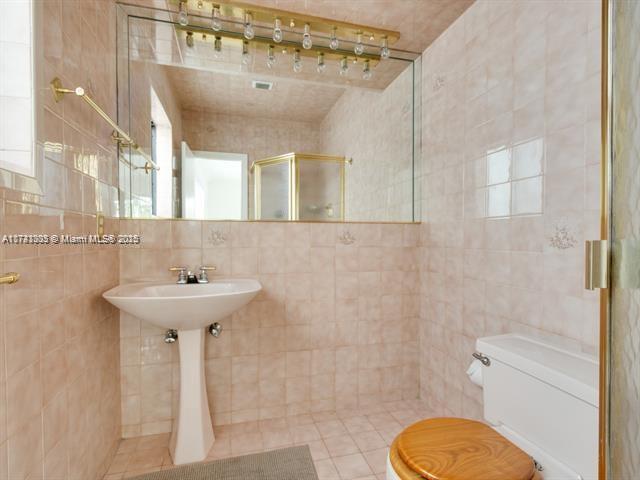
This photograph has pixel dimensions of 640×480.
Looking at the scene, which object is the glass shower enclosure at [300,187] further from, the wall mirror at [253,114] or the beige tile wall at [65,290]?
the beige tile wall at [65,290]

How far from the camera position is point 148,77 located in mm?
1813

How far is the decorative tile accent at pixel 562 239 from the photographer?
3.95 ft

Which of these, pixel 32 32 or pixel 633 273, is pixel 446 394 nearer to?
pixel 633 273

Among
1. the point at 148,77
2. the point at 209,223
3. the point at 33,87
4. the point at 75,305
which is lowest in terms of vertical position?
the point at 75,305

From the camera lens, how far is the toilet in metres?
0.90

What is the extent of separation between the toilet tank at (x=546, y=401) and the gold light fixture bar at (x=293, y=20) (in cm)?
179

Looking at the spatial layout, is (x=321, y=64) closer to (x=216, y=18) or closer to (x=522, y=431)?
(x=216, y=18)

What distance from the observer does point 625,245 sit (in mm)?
469

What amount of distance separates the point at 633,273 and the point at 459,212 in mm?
1385

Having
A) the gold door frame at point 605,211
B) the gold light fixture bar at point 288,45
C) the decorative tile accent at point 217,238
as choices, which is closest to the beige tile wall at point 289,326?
the decorative tile accent at point 217,238

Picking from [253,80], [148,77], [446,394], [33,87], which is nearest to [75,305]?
[33,87]

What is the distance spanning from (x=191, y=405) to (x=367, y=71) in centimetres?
219

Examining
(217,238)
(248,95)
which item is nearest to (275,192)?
(217,238)

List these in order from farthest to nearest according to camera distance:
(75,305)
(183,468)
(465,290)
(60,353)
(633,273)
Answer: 1. (465,290)
2. (183,468)
3. (75,305)
4. (60,353)
5. (633,273)
